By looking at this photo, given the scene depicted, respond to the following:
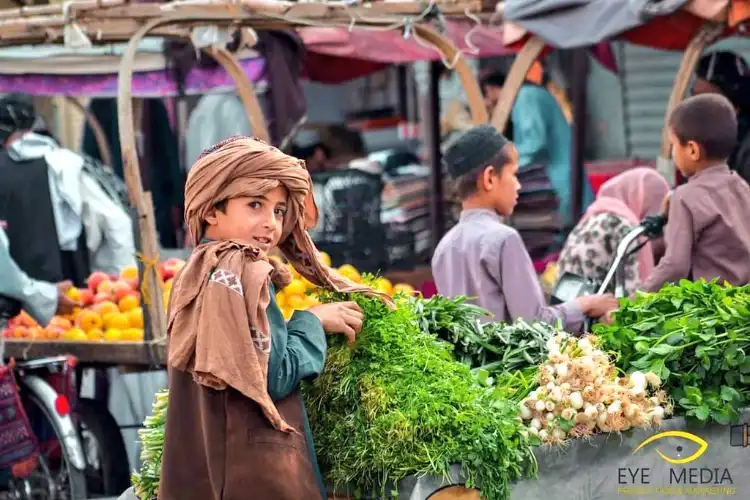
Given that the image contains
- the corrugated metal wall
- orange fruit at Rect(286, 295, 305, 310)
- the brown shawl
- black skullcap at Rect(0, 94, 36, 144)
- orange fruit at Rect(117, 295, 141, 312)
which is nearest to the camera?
the brown shawl

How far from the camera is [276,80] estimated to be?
936cm

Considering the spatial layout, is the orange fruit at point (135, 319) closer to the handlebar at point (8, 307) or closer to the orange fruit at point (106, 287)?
the orange fruit at point (106, 287)

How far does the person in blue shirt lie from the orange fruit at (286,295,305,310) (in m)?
5.32

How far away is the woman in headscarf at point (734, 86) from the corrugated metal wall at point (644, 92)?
129 inches

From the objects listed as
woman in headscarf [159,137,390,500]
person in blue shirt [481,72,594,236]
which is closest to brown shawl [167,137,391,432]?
woman in headscarf [159,137,390,500]

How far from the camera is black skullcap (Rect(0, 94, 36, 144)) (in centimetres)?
758

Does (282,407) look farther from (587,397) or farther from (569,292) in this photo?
(569,292)

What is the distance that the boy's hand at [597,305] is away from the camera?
5176mm

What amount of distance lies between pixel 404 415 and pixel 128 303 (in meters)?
4.18

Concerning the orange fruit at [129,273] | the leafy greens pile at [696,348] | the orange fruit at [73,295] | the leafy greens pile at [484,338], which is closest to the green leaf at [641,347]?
the leafy greens pile at [696,348]

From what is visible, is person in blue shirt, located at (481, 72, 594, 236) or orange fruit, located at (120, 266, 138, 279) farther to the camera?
person in blue shirt, located at (481, 72, 594, 236)

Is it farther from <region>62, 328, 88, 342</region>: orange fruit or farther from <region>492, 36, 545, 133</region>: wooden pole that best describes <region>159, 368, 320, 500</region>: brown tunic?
<region>492, 36, 545, 133</region>: wooden pole

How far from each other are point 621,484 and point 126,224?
538 centimetres

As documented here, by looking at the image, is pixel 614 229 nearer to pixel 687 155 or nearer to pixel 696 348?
pixel 687 155
